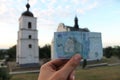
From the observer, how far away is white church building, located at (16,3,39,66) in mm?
30406

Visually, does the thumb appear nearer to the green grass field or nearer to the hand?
the hand

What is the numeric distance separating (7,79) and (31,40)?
61.8 ft

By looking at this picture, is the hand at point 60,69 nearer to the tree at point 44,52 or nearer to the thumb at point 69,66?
the thumb at point 69,66

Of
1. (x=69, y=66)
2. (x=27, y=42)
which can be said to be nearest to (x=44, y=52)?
(x=27, y=42)

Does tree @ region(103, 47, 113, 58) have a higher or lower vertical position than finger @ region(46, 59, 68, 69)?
lower

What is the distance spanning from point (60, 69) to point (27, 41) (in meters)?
30.0

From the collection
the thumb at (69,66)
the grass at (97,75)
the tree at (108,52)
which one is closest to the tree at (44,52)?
the tree at (108,52)

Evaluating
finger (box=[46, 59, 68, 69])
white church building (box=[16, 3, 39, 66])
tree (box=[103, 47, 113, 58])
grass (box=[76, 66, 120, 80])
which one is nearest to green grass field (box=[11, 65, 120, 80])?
grass (box=[76, 66, 120, 80])

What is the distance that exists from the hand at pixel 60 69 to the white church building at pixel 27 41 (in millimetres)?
28869

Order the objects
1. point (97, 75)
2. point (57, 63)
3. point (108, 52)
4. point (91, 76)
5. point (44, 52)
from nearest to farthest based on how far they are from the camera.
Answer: point (57, 63) → point (91, 76) → point (97, 75) → point (44, 52) → point (108, 52)

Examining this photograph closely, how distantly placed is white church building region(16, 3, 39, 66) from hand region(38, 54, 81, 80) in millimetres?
28869

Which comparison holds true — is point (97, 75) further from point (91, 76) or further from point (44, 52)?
point (44, 52)

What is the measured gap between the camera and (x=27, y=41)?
3125 cm

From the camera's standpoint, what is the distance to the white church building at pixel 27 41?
30.4 metres
